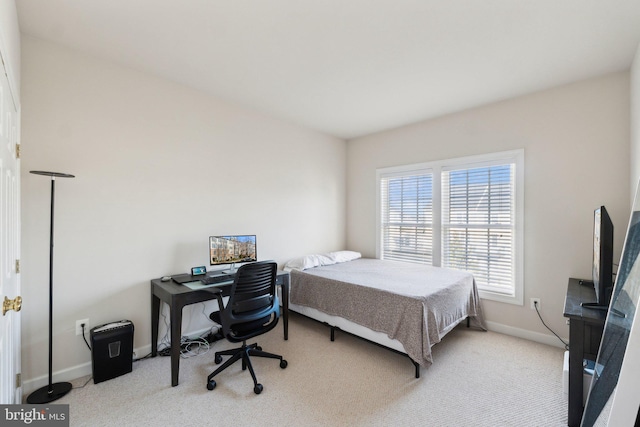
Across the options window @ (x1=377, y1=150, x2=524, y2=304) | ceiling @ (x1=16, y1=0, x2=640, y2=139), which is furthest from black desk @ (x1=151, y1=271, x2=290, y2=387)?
window @ (x1=377, y1=150, x2=524, y2=304)

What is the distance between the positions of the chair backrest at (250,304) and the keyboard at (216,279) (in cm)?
29

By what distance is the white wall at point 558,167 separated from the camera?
97.3 inches

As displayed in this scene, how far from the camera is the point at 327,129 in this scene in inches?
161

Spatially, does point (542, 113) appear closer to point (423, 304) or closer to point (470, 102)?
point (470, 102)

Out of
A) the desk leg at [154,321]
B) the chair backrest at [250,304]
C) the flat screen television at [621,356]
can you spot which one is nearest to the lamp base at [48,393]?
the desk leg at [154,321]

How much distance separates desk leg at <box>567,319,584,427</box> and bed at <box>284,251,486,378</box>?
82 cm

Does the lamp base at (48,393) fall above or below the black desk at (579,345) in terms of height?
below

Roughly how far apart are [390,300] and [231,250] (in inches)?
63.6

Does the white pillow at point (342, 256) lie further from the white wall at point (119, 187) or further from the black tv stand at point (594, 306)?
the black tv stand at point (594, 306)

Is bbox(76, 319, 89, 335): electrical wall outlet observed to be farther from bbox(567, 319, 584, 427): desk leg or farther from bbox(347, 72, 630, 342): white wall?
bbox(347, 72, 630, 342): white wall

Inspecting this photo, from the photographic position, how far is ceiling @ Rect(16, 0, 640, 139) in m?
1.74

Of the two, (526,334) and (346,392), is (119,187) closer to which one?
(346,392)

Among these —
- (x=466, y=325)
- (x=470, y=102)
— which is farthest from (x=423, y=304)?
(x=470, y=102)

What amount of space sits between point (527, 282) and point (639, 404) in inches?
102
